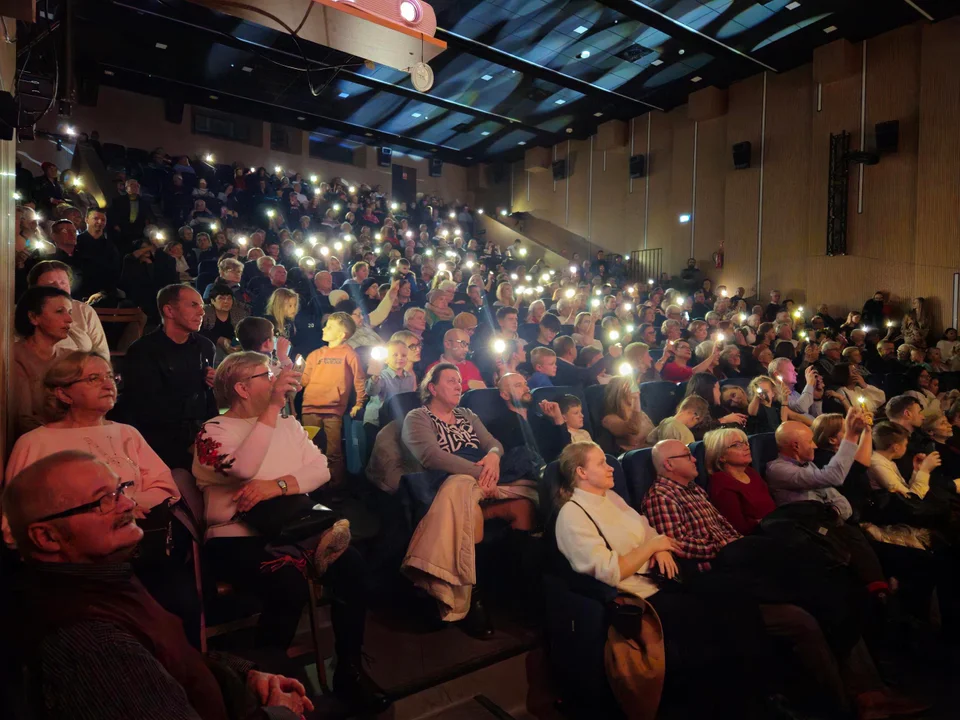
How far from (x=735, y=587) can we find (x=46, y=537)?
85.4 inches

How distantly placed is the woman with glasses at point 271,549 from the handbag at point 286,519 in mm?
21

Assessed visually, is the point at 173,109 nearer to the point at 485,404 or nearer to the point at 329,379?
the point at 329,379

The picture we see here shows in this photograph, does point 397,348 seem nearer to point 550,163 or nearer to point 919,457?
point 919,457

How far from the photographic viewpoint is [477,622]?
2.46 meters

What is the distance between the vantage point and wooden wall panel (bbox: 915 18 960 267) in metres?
8.09

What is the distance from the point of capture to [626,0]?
789 cm

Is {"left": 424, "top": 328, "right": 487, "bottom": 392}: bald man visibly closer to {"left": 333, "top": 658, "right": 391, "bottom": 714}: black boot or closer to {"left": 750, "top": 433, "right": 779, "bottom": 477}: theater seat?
{"left": 750, "top": 433, "right": 779, "bottom": 477}: theater seat

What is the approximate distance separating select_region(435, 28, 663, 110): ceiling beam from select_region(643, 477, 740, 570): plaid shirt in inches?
306

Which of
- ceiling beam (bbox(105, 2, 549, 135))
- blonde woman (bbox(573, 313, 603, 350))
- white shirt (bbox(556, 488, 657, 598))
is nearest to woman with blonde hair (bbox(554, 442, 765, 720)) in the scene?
white shirt (bbox(556, 488, 657, 598))

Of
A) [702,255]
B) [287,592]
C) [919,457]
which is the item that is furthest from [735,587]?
[702,255]

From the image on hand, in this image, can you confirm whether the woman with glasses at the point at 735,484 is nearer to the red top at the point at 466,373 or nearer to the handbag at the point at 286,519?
the red top at the point at 466,373

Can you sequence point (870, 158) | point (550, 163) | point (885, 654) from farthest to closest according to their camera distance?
point (550, 163), point (870, 158), point (885, 654)

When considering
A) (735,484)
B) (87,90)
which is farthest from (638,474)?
(87,90)

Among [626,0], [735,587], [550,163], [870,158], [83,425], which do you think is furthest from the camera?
[550,163]
